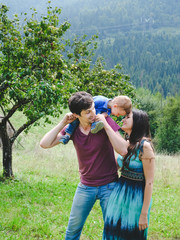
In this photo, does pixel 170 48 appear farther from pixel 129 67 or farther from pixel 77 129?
pixel 77 129

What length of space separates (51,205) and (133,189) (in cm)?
447

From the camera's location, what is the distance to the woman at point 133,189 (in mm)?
2965

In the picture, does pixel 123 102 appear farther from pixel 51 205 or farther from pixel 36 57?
pixel 51 205

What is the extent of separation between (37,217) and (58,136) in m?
3.34

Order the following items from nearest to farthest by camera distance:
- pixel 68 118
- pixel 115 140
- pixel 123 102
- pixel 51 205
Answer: pixel 115 140 < pixel 123 102 < pixel 68 118 < pixel 51 205

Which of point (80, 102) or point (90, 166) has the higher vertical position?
point (80, 102)

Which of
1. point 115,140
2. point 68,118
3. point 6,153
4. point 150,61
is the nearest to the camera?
point 115,140

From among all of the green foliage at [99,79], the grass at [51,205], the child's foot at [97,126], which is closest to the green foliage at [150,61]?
the grass at [51,205]

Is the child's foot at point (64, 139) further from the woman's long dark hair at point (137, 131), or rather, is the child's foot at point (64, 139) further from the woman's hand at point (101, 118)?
the woman's long dark hair at point (137, 131)

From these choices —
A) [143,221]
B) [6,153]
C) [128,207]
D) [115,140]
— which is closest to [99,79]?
[6,153]

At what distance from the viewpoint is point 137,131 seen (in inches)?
121

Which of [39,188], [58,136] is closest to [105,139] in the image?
[58,136]

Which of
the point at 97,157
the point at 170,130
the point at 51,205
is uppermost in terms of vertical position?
the point at 97,157

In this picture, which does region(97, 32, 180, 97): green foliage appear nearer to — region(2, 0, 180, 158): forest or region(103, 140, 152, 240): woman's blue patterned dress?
region(2, 0, 180, 158): forest
